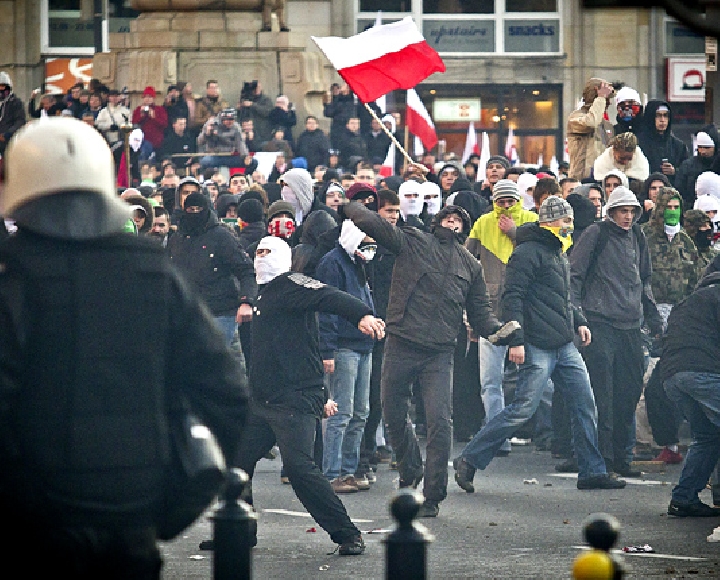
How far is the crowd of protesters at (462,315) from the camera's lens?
9.63 metres

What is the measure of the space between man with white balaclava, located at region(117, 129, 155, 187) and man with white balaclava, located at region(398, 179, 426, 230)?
6.75m

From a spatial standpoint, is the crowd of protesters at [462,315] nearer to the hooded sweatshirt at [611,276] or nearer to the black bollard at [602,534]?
the hooded sweatshirt at [611,276]

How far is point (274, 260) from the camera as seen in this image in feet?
32.8

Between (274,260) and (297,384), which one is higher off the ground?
(274,260)

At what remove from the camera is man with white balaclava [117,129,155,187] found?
20608 millimetres

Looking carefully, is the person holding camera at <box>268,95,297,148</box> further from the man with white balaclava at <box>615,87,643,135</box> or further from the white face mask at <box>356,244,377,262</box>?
the white face mask at <box>356,244,377,262</box>

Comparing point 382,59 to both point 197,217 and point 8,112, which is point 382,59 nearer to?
point 197,217

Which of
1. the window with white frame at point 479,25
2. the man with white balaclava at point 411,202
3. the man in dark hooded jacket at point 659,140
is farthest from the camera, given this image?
the window with white frame at point 479,25

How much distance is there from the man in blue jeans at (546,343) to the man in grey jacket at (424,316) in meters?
0.62

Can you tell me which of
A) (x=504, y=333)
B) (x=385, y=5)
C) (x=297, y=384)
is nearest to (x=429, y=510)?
(x=504, y=333)

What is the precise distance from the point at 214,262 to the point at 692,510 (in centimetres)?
471

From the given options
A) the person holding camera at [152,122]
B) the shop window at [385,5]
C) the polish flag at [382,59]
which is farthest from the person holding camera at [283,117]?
the shop window at [385,5]

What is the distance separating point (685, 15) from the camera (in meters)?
5.66

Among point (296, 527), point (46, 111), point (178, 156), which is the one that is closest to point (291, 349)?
point (296, 527)
